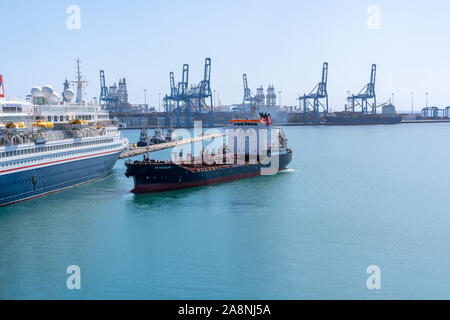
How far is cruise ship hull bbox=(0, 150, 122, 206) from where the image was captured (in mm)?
23797

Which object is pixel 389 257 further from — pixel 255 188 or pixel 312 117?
pixel 312 117

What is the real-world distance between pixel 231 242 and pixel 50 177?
13.6 metres

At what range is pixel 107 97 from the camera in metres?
119

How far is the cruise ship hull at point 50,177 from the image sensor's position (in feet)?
78.1

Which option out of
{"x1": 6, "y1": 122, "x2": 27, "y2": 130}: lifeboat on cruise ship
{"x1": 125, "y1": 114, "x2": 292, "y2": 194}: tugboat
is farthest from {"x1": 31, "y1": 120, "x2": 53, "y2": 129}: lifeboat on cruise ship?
{"x1": 125, "y1": 114, "x2": 292, "y2": 194}: tugboat

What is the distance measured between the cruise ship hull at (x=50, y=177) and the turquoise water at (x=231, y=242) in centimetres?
68

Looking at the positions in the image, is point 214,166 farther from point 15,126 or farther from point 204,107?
point 204,107

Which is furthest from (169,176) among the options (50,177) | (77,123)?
(77,123)

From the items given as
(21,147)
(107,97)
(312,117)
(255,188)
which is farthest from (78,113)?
(312,117)

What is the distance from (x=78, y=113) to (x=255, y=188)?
1348cm

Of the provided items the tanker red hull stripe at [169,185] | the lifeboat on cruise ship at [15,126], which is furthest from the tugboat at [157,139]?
the lifeboat on cruise ship at [15,126]

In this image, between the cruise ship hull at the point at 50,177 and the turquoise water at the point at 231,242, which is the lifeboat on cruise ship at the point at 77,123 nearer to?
the cruise ship hull at the point at 50,177

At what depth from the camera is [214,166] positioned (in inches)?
1297
